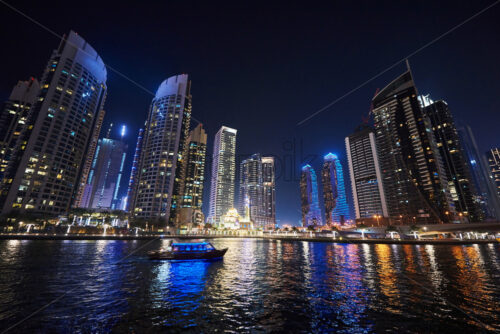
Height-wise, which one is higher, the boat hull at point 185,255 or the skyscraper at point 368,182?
the skyscraper at point 368,182

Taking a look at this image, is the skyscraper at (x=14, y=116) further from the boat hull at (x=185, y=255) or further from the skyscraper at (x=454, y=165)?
the skyscraper at (x=454, y=165)

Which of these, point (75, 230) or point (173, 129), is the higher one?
point (173, 129)

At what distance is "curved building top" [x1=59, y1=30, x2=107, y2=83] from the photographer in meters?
140

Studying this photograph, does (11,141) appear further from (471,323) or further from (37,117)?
(471,323)

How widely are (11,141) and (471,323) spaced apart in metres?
228

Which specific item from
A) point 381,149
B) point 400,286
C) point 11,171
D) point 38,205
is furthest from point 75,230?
point 381,149

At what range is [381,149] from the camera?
18288 cm

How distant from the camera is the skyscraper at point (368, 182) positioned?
175 metres

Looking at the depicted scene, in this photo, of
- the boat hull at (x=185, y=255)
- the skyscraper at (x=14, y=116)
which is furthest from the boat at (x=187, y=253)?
the skyscraper at (x=14, y=116)

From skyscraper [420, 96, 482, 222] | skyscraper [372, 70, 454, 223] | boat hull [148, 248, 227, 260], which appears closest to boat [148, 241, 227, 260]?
boat hull [148, 248, 227, 260]

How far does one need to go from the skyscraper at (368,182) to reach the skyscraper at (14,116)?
869 ft

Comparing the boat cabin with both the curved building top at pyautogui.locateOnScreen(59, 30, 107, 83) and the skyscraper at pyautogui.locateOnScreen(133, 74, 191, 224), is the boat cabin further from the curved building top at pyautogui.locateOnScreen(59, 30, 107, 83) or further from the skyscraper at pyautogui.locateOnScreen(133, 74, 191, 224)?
the curved building top at pyautogui.locateOnScreen(59, 30, 107, 83)

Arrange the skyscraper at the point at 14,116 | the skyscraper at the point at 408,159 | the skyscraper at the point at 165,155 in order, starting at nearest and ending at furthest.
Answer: the skyscraper at the point at 14,116, the skyscraper at the point at 408,159, the skyscraper at the point at 165,155

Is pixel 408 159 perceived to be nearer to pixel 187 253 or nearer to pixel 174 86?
pixel 187 253
